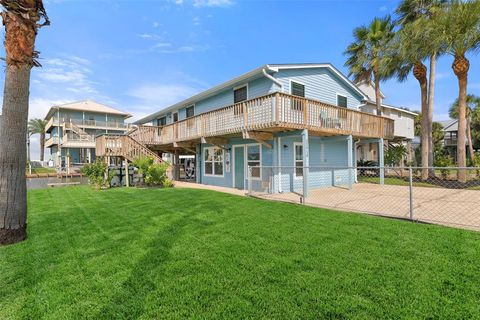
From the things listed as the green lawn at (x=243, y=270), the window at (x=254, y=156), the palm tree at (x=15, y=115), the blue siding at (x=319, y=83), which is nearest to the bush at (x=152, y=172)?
the window at (x=254, y=156)

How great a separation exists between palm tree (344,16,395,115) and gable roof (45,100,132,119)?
122 feet

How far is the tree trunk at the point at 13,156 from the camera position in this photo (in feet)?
15.2

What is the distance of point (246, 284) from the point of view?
3023 millimetres

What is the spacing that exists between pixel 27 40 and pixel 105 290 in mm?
4951

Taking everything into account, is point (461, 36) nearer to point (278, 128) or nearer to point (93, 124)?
point (278, 128)

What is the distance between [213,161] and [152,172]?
3.87 metres

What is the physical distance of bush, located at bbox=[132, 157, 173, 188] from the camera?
13.0 m

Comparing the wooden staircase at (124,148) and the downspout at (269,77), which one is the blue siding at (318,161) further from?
the wooden staircase at (124,148)

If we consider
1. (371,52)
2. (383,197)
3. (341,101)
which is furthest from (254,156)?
(371,52)

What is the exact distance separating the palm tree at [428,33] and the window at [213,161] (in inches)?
483

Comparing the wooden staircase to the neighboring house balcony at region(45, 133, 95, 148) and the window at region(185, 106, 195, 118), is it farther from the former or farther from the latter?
the neighboring house balcony at region(45, 133, 95, 148)

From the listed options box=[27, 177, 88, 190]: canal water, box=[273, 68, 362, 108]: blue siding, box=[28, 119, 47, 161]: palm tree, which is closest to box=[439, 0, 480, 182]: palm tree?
box=[273, 68, 362, 108]: blue siding

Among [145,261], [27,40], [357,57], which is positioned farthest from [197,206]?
[357,57]

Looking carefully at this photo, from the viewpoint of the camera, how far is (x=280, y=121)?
9.51 m
